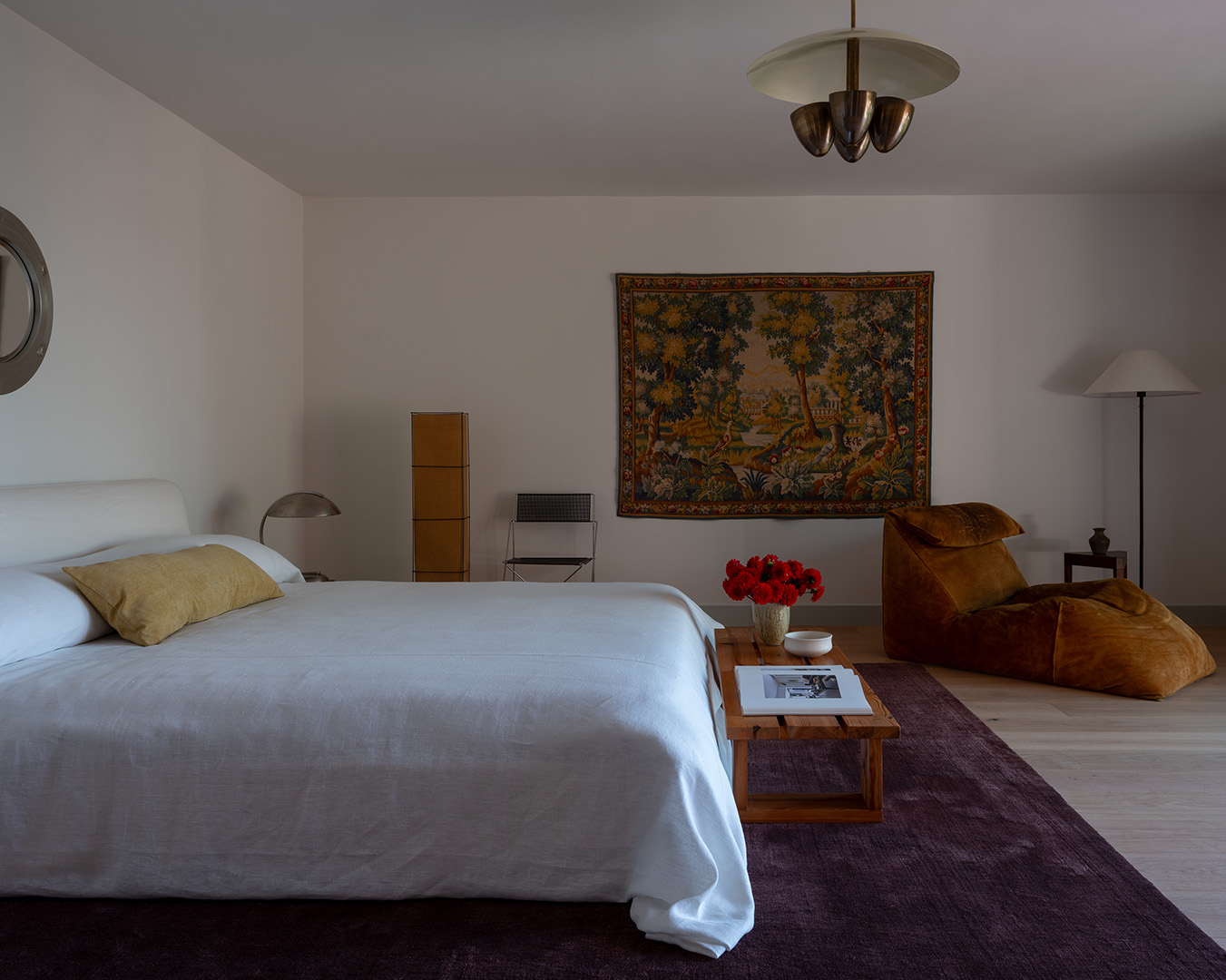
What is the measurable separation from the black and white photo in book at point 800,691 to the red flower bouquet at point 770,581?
1.22 ft

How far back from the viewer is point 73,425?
3303mm

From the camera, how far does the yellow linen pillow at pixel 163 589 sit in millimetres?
2459

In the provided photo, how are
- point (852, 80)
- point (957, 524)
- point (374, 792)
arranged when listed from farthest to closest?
point (957, 524), point (852, 80), point (374, 792)

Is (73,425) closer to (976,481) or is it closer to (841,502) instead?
(841,502)

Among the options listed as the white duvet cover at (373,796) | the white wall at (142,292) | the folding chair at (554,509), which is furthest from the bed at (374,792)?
the folding chair at (554,509)

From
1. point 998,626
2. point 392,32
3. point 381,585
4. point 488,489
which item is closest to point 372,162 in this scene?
point 392,32

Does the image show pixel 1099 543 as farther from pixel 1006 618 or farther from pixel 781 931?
pixel 781 931

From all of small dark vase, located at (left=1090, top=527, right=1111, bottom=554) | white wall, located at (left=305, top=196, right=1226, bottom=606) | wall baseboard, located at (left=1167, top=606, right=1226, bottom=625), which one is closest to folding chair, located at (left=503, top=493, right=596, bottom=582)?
white wall, located at (left=305, top=196, right=1226, bottom=606)

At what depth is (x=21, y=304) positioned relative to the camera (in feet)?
9.90

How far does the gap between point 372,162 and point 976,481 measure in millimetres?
3893

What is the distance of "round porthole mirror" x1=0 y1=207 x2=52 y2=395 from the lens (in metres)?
2.93

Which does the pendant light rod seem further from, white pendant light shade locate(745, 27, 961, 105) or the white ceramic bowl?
the white ceramic bowl

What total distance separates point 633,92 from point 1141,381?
126 inches

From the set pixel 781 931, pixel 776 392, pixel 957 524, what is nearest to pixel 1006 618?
pixel 957 524
